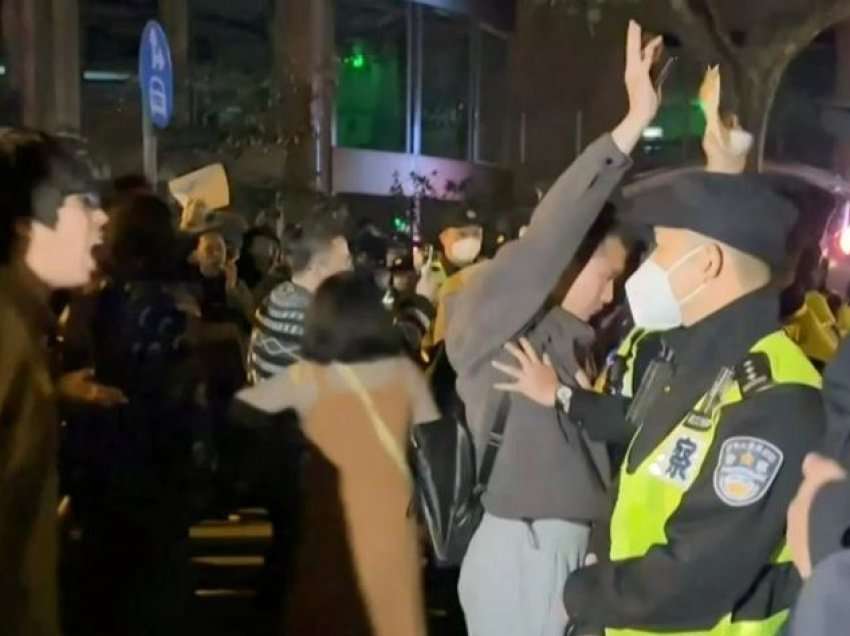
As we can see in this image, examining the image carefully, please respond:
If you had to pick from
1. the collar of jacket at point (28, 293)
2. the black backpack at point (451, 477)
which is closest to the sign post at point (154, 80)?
the black backpack at point (451, 477)

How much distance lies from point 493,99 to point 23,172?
25.7 m

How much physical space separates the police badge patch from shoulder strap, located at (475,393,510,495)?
1213 millimetres

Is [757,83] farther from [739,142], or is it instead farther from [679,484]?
[679,484]

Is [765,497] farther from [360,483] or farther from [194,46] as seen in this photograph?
[194,46]

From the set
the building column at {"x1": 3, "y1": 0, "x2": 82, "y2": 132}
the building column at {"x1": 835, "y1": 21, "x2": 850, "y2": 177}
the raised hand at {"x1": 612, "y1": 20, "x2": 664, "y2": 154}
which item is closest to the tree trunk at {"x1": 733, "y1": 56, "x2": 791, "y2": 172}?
the building column at {"x1": 3, "y1": 0, "x2": 82, "y2": 132}

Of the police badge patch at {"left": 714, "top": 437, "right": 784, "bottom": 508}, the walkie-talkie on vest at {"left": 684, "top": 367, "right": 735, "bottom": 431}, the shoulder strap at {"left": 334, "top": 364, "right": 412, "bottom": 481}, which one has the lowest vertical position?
the shoulder strap at {"left": 334, "top": 364, "right": 412, "bottom": 481}

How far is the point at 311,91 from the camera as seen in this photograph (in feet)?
65.8

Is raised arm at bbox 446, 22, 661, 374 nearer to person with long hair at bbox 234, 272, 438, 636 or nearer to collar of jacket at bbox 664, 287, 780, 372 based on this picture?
person with long hair at bbox 234, 272, 438, 636

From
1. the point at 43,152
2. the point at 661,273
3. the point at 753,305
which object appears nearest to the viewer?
the point at 753,305

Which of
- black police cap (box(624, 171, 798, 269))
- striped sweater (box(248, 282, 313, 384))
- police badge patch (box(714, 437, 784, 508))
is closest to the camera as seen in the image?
police badge patch (box(714, 437, 784, 508))

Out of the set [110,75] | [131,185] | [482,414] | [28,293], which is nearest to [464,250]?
[131,185]

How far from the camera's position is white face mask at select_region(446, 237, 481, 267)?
758cm

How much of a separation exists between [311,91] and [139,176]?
1512 cm

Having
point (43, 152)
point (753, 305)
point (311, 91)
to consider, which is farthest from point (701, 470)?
point (311, 91)
